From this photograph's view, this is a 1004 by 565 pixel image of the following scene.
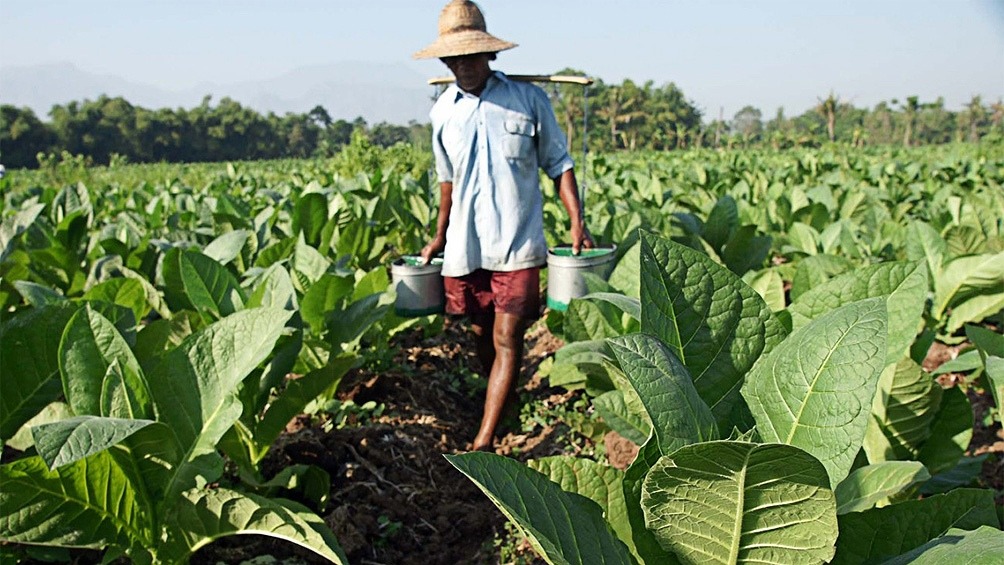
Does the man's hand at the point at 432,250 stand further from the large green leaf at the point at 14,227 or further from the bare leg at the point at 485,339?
the large green leaf at the point at 14,227

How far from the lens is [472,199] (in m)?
3.91

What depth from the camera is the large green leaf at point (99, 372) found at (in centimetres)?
198

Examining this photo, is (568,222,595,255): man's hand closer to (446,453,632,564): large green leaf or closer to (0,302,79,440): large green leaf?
(0,302,79,440): large green leaf

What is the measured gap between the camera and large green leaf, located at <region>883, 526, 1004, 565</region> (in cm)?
95

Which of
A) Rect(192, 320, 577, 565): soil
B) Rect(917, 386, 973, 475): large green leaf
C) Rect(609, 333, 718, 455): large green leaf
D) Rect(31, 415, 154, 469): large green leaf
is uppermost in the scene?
Rect(609, 333, 718, 455): large green leaf

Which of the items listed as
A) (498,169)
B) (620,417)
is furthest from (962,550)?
(498,169)

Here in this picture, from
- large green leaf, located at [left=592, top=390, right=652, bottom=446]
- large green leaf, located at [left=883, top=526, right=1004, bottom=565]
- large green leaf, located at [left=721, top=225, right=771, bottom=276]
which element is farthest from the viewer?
large green leaf, located at [left=721, top=225, right=771, bottom=276]

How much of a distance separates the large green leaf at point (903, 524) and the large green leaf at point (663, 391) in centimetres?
35

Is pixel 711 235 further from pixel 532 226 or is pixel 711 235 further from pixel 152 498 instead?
pixel 152 498

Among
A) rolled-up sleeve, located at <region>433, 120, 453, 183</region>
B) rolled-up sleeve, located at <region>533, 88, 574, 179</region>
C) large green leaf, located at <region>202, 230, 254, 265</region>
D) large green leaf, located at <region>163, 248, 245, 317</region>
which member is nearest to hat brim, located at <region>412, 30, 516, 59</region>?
rolled-up sleeve, located at <region>533, 88, 574, 179</region>

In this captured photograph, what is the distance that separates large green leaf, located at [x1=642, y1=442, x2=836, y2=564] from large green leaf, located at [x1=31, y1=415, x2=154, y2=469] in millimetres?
1142

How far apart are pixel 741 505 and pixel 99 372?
1.66 metres

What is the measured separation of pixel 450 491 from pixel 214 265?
1382 mm

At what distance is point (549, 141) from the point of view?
3920mm
